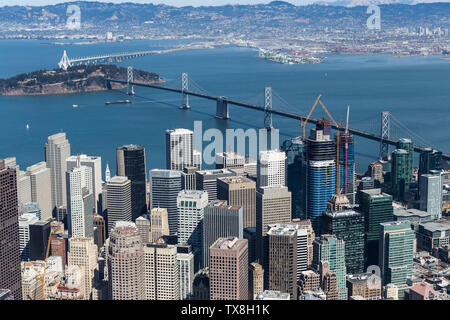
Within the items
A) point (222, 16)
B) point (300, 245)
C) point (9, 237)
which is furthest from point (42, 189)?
point (222, 16)

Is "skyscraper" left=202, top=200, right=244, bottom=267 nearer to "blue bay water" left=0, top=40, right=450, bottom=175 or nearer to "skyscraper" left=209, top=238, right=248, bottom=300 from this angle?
"skyscraper" left=209, top=238, right=248, bottom=300

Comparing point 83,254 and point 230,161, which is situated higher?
point 230,161

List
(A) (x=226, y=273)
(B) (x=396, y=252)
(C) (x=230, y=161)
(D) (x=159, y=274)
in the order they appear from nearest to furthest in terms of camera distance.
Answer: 1. (A) (x=226, y=273)
2. (D) (x=159, y=274)
3. (B) (x=396, y=252)
4. (C) (x=230, y=161)

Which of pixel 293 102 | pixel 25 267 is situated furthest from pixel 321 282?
pixel 293 102

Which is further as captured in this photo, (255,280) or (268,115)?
(268,115)

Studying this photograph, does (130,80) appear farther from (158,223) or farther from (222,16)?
(222,16)

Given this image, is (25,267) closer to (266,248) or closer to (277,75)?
(266,248)

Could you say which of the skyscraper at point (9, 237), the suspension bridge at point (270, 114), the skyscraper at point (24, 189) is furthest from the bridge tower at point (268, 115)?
the skyscraper at point (9, 237)
